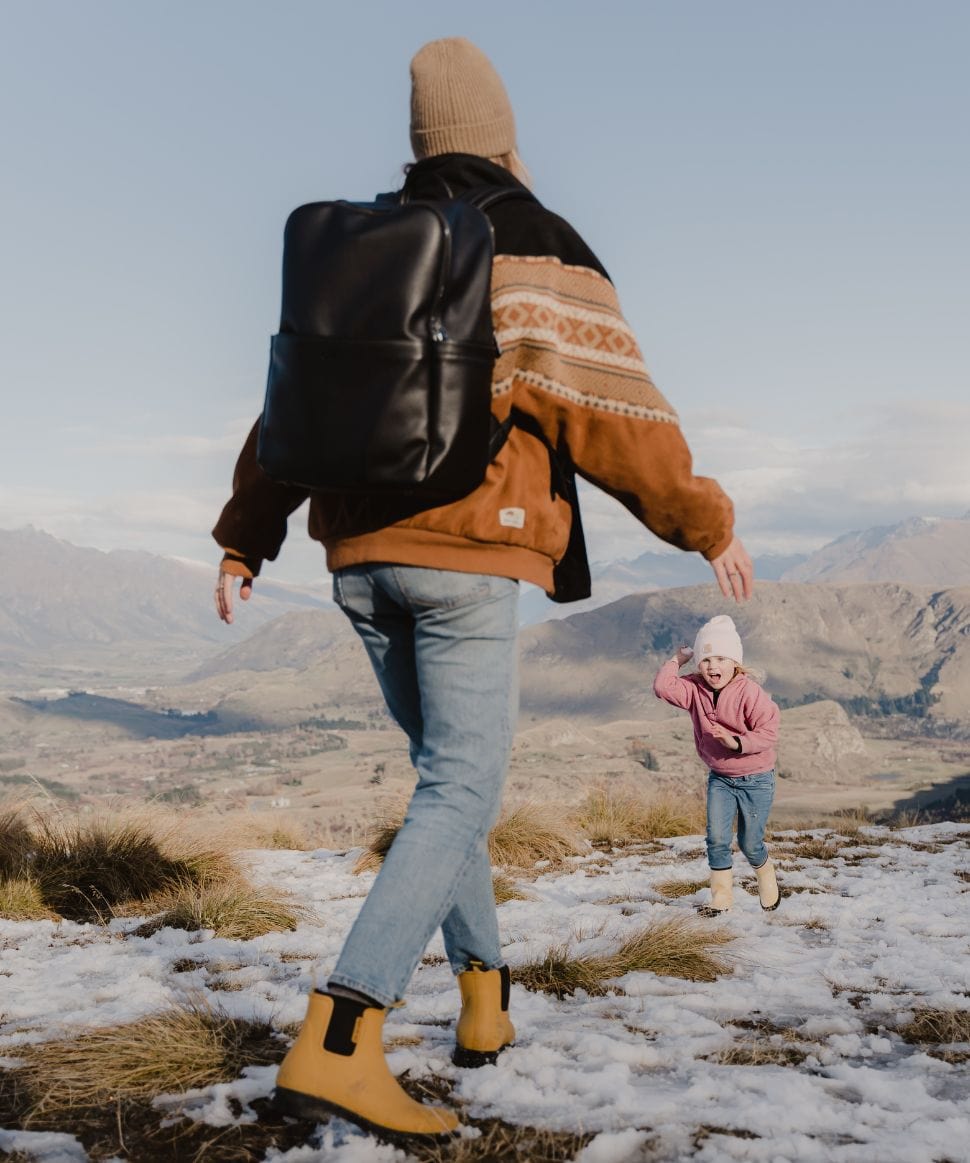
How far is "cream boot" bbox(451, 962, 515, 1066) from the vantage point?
7.81 ft

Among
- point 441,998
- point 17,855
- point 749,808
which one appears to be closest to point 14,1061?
point 441,998

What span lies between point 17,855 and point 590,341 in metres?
5.39

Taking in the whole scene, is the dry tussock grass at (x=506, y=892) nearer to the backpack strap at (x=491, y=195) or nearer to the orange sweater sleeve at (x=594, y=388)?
the orange sweater sleeve at (x=594, y=388)

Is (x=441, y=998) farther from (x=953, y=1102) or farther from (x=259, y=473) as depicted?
(x=259, y=473)

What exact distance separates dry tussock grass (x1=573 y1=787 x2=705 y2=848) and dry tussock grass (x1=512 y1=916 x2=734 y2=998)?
4.23 meters

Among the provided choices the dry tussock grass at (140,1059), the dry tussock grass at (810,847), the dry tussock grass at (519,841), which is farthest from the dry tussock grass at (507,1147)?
the dry tussock grass at (810,847)

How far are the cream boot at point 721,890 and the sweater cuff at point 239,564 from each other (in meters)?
3.72

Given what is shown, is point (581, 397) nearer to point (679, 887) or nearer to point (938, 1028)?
point (938, 1028)

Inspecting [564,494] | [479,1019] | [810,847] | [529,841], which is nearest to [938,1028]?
[479,1019]

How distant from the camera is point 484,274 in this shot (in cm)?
197

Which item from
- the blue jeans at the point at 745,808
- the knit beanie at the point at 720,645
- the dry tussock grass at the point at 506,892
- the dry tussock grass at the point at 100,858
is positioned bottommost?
the dry tussock grass at the point at 100,858

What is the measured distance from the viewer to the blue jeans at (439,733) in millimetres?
1968

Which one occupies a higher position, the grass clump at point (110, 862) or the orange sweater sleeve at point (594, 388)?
the orange sweater sleeve at point (594, 388)

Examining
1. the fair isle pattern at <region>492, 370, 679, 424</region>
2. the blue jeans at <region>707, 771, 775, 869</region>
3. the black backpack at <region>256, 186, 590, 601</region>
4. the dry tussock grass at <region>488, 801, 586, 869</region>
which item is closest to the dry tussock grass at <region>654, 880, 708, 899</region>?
the blue jeans at <region>707, 771, 775, 869</region>
